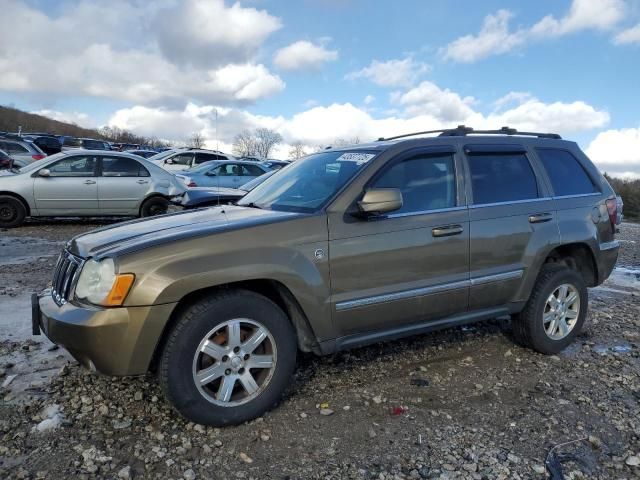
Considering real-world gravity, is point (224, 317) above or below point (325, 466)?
above

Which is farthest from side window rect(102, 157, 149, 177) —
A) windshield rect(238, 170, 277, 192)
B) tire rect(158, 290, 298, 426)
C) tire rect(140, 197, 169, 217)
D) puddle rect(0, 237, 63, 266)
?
tire rect(158, 290, 298, 426)

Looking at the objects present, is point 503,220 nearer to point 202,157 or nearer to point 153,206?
point 153,206

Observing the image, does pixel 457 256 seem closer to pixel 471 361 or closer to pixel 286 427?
pixel 471 361

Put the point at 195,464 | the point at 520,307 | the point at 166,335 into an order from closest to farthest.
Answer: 1. the point at 195,464
2. the point at 166,335
3. the point at 520,307

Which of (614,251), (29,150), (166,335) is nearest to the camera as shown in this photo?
(166,335)

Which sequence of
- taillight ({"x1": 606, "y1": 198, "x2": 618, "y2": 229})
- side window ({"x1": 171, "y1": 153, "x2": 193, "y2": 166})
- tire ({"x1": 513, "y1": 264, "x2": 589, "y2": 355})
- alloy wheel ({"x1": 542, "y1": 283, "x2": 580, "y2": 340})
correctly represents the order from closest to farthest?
tire ({"x1": 513, "y1": 264, "x2": 589, "y2": 355}) < alloy wheel ({"x1": 542, "y1": 283, "x2": 580, "y2": 340}) < taillight ({"x1": 606, "y1": 198, "x2": 618, "y2": 229}) < side window ({"x1": 171, "y1": 153, "x2": 193, "y2": 166})

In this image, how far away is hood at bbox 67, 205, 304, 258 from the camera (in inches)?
118

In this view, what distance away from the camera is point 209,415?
9.89ft

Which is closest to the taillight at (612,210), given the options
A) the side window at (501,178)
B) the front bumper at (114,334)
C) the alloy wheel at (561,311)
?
the alloy wheel at (561,311)

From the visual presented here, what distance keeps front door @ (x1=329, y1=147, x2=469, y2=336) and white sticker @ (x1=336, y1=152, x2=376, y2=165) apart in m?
0.17

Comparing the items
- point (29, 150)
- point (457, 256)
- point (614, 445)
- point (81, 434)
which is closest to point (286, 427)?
point (81, 434)

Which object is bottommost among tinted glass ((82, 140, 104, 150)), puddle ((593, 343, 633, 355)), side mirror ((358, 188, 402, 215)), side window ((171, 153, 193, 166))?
puddle ((593, 343, 633, 355))

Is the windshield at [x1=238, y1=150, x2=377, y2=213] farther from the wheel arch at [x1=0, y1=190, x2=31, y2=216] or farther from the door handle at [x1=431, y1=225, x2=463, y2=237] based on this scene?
the wheel arch at [x1=0, y1=190, x2=31, y2=216]

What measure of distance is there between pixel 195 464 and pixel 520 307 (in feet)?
9.35
